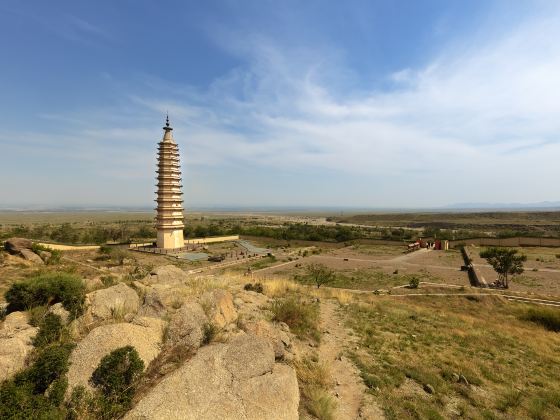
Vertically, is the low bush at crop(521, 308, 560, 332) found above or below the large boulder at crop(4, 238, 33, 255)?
below

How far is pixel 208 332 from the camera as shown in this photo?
7.54 metres

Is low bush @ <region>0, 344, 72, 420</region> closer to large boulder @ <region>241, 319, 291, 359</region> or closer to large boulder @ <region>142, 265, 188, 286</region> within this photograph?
large boulder @ <region>241, 319, 291, 359</region>

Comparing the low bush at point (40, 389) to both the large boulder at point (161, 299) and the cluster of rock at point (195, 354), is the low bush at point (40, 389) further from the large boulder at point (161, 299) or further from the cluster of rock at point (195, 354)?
the large boulder at point (161, 299)

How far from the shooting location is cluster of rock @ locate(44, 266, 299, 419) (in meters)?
5.11

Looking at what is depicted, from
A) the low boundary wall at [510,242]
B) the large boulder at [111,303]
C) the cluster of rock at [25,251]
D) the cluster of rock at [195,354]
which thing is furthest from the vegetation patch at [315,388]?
the low boundary wall at [510,242]

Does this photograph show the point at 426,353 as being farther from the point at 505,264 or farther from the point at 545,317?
the point at 505,264

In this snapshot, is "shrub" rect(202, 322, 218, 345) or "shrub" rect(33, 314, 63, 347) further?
"shrub" rect(202, 322, 218, 345)

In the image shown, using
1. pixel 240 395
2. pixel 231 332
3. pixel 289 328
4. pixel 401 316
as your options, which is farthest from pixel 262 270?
pixel 240 395

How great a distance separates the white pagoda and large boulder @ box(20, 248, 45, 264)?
757 inches

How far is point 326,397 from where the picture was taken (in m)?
6.59

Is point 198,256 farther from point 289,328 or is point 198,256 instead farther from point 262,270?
point 289,328

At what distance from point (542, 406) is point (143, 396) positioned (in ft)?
30.6

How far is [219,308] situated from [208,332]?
1.28 m

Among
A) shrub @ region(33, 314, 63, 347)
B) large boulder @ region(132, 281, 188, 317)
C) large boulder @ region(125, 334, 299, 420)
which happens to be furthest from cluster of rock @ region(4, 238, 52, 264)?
large boulder @ region(125, 334, 299, 420)
